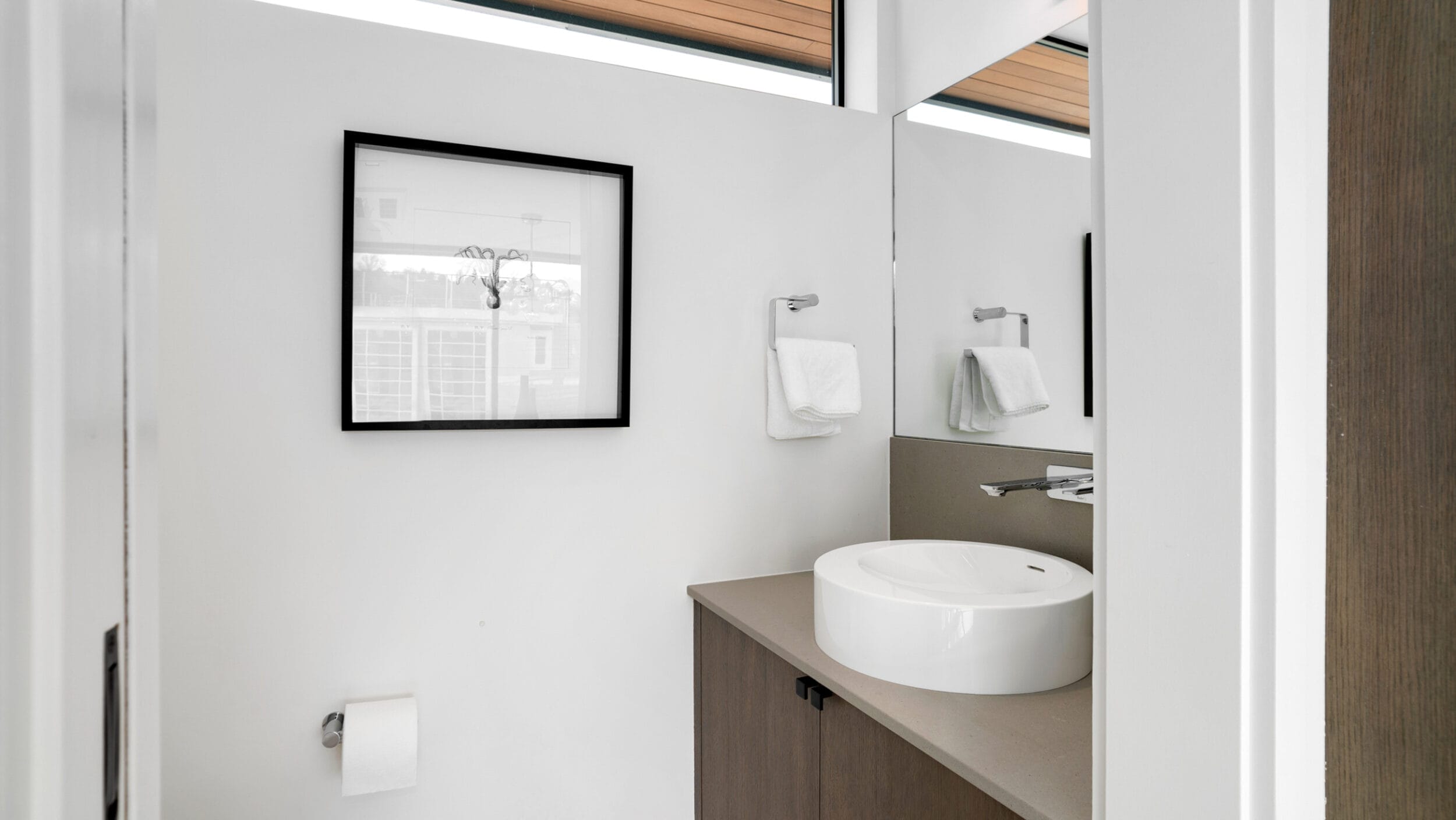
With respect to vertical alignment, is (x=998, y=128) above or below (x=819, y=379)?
above

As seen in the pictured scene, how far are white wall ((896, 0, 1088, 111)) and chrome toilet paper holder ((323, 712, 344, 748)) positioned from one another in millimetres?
1711

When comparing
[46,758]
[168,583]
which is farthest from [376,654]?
[46,758]

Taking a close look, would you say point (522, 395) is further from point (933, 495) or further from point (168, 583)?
point (933, 495)

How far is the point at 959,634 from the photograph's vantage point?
1.01 meters

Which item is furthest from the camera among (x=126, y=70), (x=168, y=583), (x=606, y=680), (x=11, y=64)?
(x=606, y=680)

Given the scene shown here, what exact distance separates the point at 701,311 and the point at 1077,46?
869 mm

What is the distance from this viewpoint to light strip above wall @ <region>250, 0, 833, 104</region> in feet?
4.56

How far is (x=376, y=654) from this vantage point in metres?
1.30

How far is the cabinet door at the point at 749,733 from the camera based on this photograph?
3.99 feet

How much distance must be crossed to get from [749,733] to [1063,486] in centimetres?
72

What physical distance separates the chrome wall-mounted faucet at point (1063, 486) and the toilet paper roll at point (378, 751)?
1.05 meters

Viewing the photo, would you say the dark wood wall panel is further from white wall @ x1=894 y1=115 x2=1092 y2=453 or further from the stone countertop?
white wall @ x1=894 y1=115 x2=1092 y2=453

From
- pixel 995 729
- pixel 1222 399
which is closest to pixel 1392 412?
pixel 1222 399

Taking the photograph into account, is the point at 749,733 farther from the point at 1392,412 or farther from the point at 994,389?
the point at 1392,412
